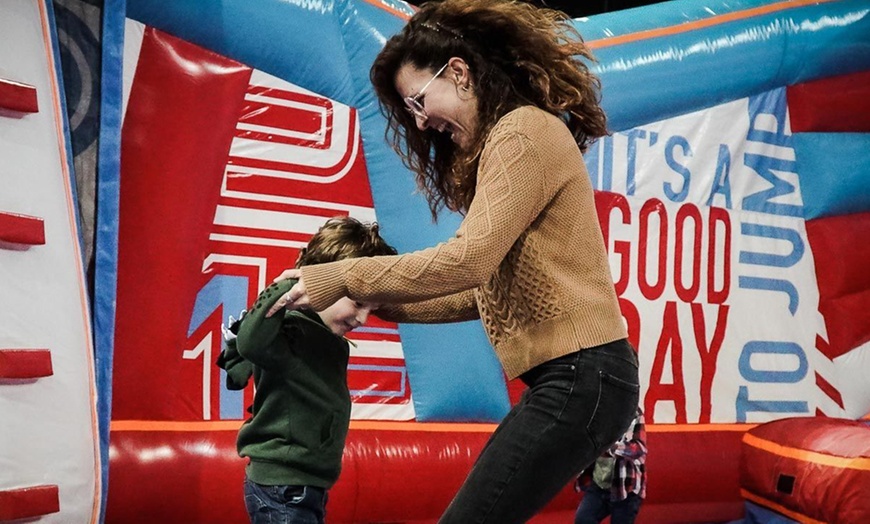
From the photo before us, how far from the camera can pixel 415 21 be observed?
60.7 inches

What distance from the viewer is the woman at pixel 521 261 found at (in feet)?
4.26

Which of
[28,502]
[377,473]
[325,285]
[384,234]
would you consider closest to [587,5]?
[384,234]

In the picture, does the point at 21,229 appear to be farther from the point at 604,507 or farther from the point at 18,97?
the point at 604,507

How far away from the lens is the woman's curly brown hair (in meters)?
1.46

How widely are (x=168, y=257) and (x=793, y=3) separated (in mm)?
2663

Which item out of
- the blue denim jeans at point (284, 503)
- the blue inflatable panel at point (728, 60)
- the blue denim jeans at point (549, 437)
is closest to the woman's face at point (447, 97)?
the blue denim jeans at point (549, 437)

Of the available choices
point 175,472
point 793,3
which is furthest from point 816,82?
point 175,472

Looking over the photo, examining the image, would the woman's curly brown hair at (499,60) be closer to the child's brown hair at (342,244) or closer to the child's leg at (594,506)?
the child's brown hair at (342,244)

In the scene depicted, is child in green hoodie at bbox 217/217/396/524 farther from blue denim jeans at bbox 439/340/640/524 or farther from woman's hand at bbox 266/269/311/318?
blue denim jeans at bbox 439/340/640/524

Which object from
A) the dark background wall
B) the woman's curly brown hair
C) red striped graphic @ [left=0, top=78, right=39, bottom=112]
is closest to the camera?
the woman's curly brown hair

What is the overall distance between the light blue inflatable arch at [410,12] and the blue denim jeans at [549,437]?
65.2 inches

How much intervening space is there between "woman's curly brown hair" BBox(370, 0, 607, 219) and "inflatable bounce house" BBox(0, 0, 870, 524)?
1.03 metres

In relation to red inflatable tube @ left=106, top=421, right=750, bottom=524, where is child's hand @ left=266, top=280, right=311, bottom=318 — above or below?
above

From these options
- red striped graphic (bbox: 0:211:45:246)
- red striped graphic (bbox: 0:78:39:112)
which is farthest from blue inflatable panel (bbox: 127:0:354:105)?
red striped graphic (bbox: 0:211:45:246)
